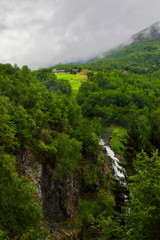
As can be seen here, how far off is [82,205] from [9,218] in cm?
2417

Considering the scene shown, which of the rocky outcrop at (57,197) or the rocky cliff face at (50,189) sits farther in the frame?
the rocky outcrop at (57,197)

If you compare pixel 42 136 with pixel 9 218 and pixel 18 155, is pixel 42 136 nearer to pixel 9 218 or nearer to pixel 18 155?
pixel 18 155

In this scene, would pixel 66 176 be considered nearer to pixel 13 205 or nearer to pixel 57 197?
pixel 57 197

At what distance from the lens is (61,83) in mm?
84875

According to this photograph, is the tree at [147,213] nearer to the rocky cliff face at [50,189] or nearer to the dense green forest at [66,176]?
the dense green forest at [66,176]

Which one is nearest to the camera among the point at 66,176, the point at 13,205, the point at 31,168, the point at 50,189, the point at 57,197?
the point at 13,205

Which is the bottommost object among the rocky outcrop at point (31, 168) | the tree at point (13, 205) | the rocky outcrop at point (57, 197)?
the rocky outcrop at point (57, 197)

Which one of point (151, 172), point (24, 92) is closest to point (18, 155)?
point (24, 92)

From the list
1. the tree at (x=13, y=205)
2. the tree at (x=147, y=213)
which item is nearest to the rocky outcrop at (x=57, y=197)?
the tree at (x=13, y=205)

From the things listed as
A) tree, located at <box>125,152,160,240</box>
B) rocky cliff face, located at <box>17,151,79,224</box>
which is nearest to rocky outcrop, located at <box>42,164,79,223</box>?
rocky cliff face, located at <box>17,151,79,224</box>

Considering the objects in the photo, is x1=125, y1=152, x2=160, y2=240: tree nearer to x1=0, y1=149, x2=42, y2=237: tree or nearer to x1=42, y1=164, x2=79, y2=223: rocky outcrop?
x1=0, y1=149, x2=42, y2=237: tree

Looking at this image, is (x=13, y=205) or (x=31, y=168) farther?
(x=31, y=168)

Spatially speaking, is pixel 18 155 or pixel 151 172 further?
pixel 18 155

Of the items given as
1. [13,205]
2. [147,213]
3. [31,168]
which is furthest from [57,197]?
[147,213]
